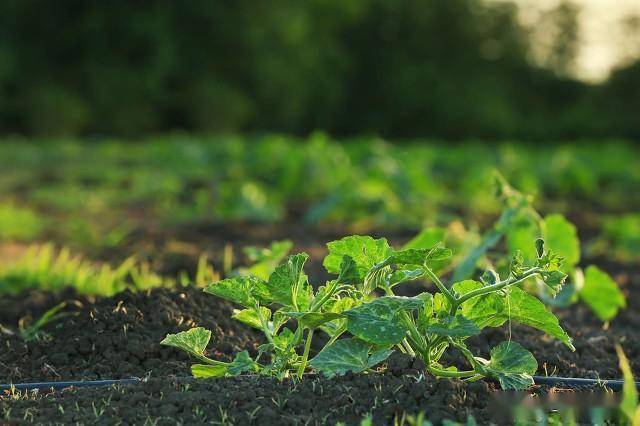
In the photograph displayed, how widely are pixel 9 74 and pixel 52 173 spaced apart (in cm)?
1073

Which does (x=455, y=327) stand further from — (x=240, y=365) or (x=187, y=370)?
(x=187, y=370)

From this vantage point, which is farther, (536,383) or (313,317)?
(536,383)

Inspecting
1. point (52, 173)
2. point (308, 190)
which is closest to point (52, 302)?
point (308, 190)

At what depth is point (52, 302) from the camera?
2.92m

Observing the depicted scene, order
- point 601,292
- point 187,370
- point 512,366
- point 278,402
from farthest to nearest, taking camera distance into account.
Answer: point 601,292 < point 187,370 < point 512,366 < point 278,402

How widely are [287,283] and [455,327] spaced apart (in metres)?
0.35

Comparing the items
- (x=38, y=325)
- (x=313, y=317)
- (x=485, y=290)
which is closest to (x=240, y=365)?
(x=313, y=317)

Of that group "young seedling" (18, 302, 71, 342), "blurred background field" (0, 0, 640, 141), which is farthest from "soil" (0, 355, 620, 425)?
"blurred background field" (0, 0, 640, 141)

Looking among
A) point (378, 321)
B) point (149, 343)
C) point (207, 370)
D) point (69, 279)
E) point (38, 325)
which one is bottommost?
point (69, 279)

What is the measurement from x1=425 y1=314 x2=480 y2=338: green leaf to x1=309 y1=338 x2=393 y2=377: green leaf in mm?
109

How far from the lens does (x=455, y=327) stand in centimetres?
179

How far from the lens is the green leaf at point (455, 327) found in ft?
5.75

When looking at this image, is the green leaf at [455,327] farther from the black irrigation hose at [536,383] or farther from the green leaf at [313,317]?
the black irrigation hose at [536,383]

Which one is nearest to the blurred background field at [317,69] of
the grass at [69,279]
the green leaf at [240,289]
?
the grass at [69,279]
